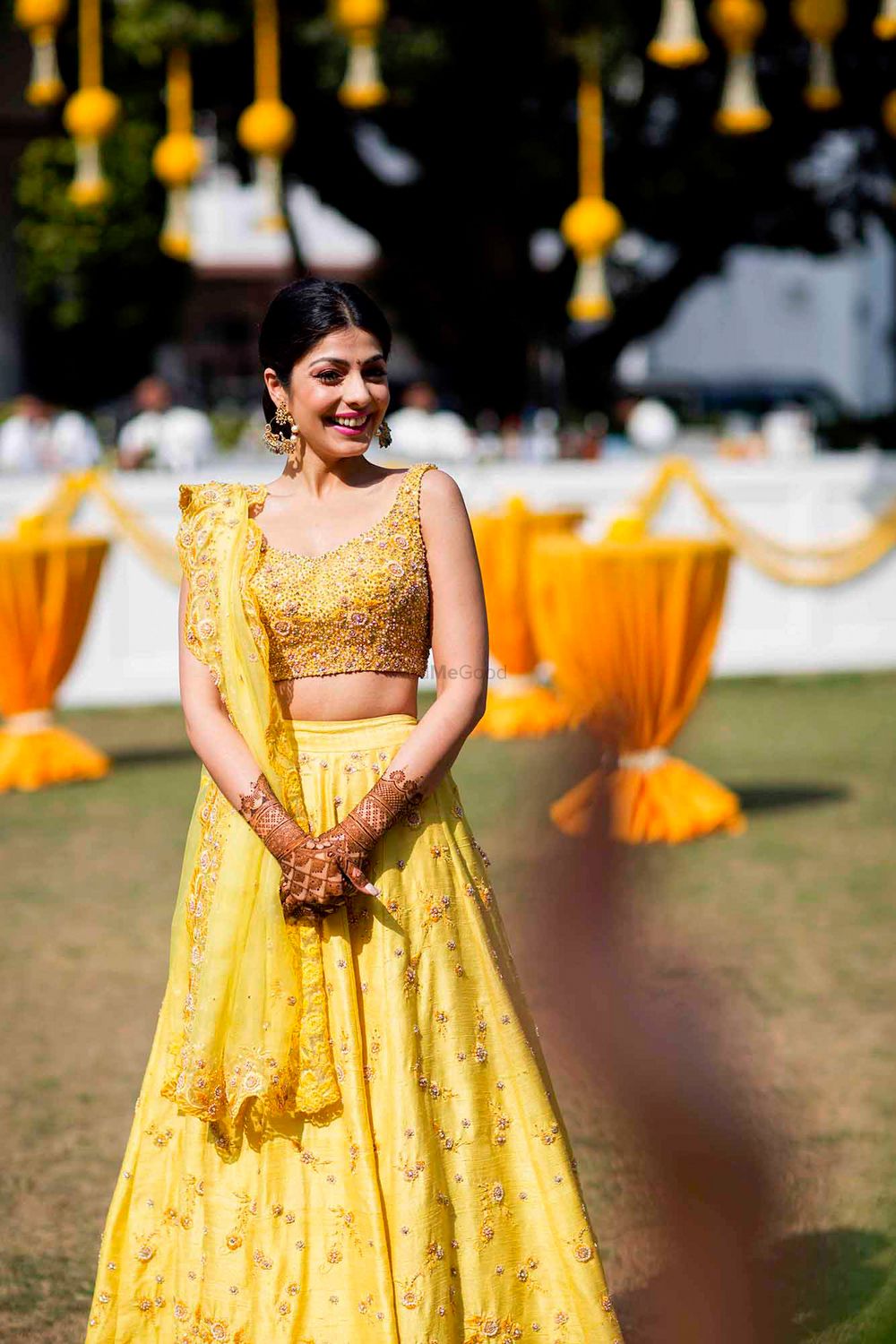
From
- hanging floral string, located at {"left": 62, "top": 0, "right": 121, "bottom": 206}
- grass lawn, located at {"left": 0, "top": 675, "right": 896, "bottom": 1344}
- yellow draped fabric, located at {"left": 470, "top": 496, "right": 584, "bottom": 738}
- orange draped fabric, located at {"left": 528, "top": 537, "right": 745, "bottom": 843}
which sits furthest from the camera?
hanging floral string, located at {"left": 62, "top": 0, "right": 121, "bottom": 206}

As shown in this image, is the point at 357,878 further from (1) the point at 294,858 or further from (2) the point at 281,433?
(2) the point at 281,433

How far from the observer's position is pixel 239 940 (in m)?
2.41

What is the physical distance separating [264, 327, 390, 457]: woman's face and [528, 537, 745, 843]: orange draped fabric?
3863mm

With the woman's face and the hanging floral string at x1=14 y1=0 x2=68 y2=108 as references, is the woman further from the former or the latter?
the hanging floral string at x1=14 y1=0 x2=68 y2=108

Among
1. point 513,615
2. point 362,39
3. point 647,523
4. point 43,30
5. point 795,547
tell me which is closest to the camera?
point 513,615

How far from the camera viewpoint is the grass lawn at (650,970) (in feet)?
9.73

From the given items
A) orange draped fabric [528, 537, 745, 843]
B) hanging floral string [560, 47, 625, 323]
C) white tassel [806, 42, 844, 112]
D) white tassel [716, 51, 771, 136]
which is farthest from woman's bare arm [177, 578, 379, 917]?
hanging floral string [560, 47, 625, 323]

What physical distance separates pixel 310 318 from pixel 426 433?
10.4m

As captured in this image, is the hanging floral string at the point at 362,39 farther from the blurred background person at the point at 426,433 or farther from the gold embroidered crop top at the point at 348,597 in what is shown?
the gold embroidered crop top at the point at 348,597

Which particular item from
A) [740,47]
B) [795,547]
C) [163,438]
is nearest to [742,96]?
[740,47]

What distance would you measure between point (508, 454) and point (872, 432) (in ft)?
10.7

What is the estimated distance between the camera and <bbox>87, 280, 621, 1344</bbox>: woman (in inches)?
93.4

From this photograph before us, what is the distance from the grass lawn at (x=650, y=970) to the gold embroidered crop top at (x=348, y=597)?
31 cm

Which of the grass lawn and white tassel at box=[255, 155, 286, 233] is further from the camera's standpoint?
white tassel at box=[255, 155, 286, 233]
